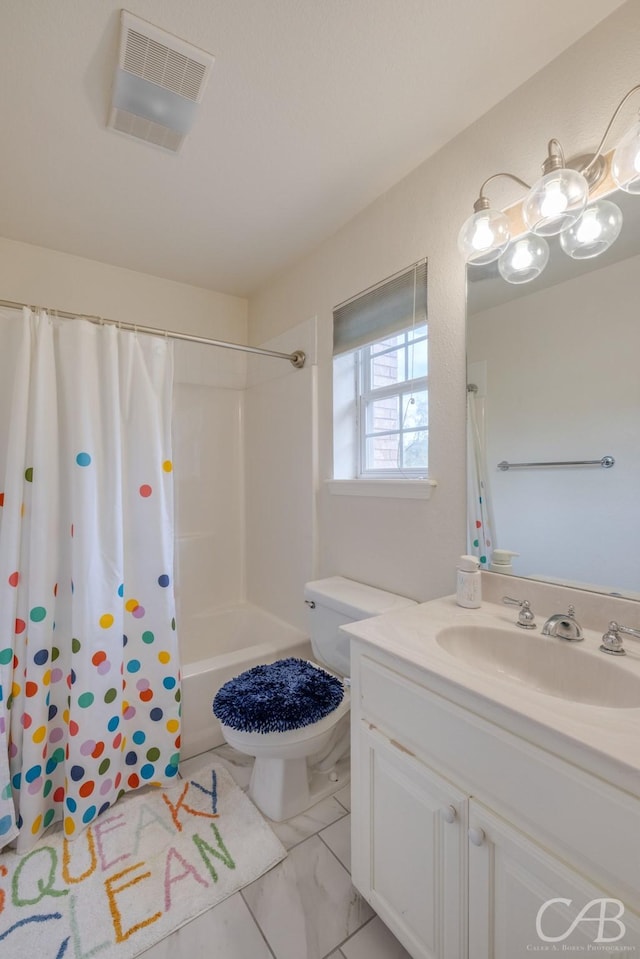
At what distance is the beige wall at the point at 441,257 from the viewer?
1006 mm

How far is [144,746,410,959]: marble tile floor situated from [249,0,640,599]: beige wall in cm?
87

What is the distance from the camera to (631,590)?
3.10ft

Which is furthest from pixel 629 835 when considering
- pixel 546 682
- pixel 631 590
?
pixel 631 590

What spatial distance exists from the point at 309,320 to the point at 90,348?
101cm

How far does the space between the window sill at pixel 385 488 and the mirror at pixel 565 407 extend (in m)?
0.25

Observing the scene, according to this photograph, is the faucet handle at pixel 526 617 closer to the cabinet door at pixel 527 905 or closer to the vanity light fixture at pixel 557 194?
the cabinet door at pixel 527 905

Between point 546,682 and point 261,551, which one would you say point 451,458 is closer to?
point 546,682

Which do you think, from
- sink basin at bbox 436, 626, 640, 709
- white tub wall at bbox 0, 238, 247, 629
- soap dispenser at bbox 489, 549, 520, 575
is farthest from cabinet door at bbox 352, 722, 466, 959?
white tub wall at bbox 0, 238, 247, 629

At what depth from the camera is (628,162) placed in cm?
88

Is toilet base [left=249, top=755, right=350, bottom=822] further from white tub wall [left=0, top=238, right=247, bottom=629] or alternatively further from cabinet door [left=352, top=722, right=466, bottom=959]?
white tub wall [left=0, top=238, right=247, bottom=629]

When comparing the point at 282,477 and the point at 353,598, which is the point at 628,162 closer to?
the point at 353,598

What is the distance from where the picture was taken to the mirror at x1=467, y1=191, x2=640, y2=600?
0.95 m

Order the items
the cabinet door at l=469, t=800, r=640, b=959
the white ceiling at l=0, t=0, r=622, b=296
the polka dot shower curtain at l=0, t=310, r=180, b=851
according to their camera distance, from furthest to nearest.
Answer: the polka dot shower curtain at l=0, t=310, r=180, b=851
the white ceiling at l=0, t=0, r=622, b=296
the cabinet door at l=469, t=800, r=640, b=959

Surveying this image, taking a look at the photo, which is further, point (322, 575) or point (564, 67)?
point (322, 575)
